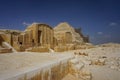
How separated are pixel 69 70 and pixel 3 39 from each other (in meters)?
17.3

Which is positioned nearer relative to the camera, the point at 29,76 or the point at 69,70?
the point at 29,76

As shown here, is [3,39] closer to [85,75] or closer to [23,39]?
[23,39]

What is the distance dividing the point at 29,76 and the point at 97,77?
4.86m

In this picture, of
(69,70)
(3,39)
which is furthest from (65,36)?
(69,70)

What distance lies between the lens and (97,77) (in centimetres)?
720

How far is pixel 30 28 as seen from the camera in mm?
33031

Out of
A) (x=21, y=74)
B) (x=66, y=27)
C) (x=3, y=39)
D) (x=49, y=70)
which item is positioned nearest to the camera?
(x=21, y=74)

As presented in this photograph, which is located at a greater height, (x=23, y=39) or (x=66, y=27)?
(x=66, y=27)

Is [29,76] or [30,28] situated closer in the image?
[29,76]

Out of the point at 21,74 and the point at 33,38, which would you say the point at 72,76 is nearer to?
the point at 21,74

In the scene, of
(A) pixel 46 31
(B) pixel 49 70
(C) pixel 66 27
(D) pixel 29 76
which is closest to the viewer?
(D) pixel 29 76

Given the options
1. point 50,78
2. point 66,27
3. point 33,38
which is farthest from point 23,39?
point 66,27

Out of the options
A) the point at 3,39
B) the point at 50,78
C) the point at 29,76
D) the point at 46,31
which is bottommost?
the point at 50,78

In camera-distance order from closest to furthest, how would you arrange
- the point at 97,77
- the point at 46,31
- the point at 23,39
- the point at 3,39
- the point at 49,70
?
the point at 49,70, the point at 97,77, the point at 3,39, the point at 23,39, the point at 46,31
